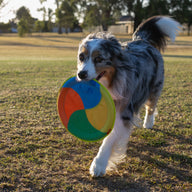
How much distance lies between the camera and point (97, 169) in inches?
123

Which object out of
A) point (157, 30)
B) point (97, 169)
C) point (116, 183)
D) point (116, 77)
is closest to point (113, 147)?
point (97, 169)

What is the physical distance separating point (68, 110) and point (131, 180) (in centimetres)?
130

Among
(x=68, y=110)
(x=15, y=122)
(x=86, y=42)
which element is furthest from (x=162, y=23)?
(x=15, y=122)

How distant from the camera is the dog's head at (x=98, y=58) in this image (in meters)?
3.01

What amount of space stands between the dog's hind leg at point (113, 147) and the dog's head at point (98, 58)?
0.66 m

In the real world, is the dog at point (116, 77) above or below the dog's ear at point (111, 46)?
below

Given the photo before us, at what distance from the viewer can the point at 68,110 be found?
357 centimetres

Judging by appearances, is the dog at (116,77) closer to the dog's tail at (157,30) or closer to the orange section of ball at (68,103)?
the orange section of ball at (68,103)

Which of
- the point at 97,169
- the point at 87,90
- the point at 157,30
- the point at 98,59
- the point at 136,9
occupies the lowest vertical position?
the point at 97,169

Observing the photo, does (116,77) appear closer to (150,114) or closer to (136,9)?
(150,114)

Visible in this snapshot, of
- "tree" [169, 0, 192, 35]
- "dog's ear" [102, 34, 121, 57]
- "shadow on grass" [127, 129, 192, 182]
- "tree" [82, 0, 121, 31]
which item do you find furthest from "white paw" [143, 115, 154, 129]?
"tree" [82, 0, 121, 31]

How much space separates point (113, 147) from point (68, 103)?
91 cm

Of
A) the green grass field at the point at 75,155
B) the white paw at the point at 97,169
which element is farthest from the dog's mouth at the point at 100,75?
the green grass field at the point at 75,155

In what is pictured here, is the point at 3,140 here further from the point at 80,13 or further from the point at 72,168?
the point at 80,13
